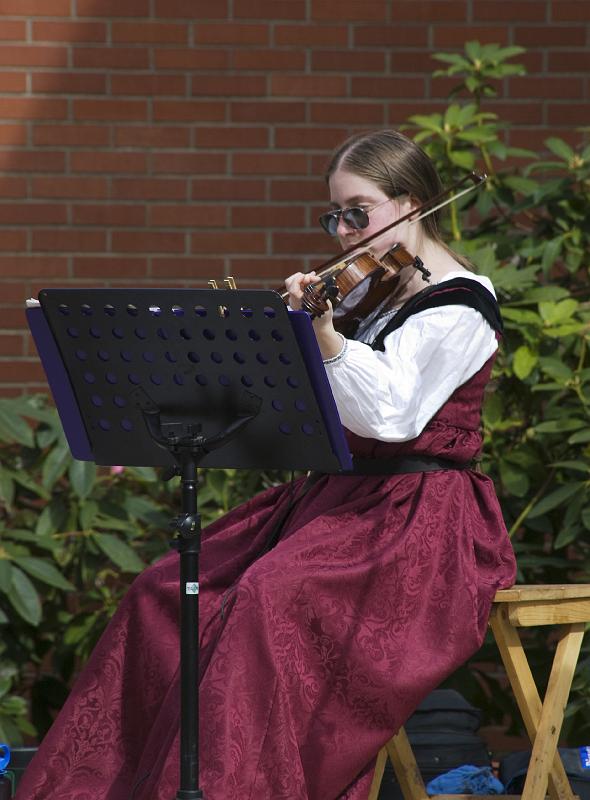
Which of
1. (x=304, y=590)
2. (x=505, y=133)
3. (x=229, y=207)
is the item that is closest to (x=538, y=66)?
(x=505, y=133)

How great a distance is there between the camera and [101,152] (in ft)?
13.9

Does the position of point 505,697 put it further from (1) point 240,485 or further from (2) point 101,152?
(2) point 101,152

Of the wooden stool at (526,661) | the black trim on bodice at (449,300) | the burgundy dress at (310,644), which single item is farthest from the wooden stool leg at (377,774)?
the black trim on bodice at (449,300)

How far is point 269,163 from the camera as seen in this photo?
4254 mm

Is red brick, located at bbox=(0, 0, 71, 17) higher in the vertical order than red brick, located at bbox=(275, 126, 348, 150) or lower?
higher

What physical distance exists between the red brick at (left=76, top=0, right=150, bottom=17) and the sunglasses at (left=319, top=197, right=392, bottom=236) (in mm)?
1607

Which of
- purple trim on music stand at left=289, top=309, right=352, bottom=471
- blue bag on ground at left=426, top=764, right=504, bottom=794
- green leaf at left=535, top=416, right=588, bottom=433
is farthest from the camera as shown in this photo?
green leaf at left=535, top=416, right=588, bottom=433

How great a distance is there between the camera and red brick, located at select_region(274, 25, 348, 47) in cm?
423

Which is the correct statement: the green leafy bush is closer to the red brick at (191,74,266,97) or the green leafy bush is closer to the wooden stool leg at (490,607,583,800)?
the red brick at (191,74,266,97)

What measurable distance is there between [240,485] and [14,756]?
3.25ft

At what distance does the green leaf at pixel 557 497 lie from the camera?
3510mm

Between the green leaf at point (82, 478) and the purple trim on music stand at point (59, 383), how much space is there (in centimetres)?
110

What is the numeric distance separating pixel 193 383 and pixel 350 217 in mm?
678

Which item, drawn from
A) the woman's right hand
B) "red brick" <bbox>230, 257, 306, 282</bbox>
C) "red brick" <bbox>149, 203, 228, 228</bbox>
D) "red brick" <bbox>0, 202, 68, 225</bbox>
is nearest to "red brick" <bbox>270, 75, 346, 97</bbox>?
"red brick" <bbox>149, 203, 228, 228</bbox>
